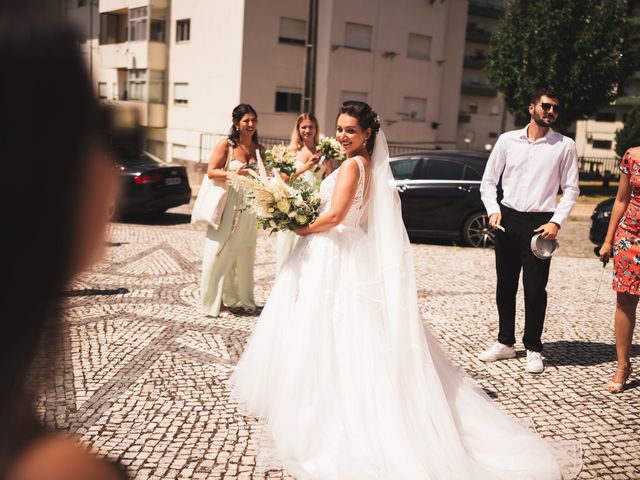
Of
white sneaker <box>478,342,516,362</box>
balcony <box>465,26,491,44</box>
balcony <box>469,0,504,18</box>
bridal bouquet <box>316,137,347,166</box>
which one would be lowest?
white sneaker <box>478,342,516,362</box>

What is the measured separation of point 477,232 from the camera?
12547mm

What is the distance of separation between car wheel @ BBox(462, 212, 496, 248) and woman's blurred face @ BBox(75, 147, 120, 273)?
1200 cm

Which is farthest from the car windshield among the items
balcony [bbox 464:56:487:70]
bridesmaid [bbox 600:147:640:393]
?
balcony [bbox 464:56:487:70]

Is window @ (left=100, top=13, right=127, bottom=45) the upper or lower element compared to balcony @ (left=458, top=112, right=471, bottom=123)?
upper

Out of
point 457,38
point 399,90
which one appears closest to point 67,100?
point 399,90

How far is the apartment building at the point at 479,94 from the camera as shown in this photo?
42.7m

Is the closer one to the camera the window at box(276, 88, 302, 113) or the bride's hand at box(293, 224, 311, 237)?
the bride's hand at box(293, 224, 311, 237)

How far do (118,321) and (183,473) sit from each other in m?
3.24

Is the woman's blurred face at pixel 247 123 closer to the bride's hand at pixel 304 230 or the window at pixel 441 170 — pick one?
the bride's hand at pixel 304 230

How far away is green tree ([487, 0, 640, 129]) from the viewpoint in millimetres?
24594

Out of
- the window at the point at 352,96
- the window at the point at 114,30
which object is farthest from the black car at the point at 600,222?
the window at the point at 114,30

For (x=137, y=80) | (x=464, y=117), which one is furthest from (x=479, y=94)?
(x=137, y=80)

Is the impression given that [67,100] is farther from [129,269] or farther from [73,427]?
[129,269]

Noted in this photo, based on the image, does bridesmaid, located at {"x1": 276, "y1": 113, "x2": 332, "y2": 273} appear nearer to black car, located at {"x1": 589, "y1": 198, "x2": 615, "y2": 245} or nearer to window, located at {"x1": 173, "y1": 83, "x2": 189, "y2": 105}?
black car, located at {"x1": 589, "y1": 198, "x2": 615, "y2": 245}
